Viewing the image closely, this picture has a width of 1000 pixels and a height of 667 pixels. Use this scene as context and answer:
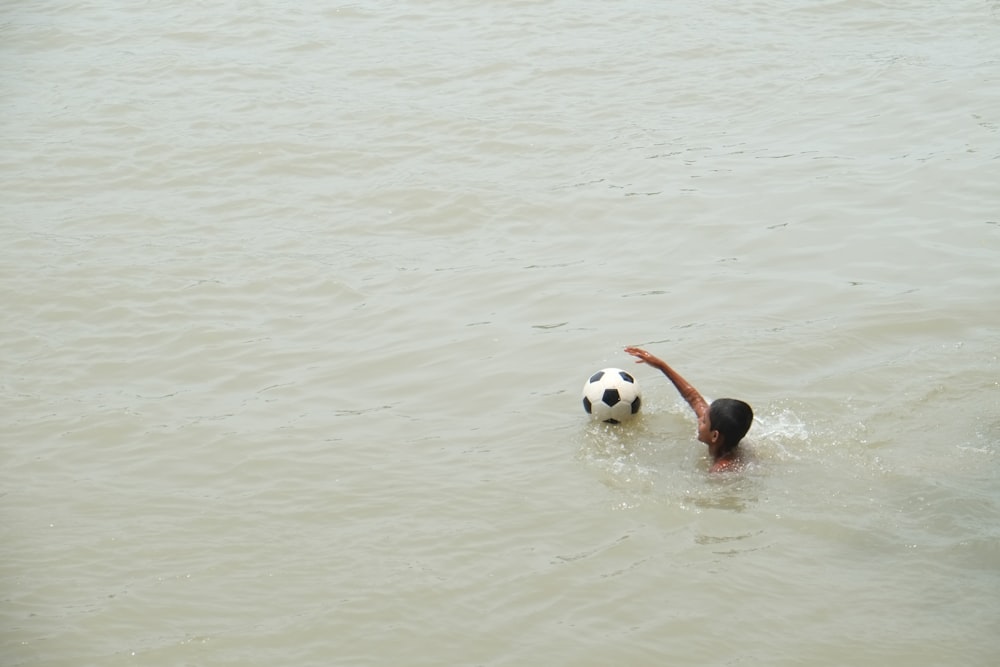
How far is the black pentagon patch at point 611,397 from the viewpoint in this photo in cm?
723

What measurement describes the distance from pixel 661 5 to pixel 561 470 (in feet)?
36.1

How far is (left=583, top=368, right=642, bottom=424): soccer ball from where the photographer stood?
7.23 m

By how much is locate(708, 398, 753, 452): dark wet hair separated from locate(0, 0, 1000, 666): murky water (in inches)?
9.9

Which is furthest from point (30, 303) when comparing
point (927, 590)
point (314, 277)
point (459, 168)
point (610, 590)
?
point (927, 590)

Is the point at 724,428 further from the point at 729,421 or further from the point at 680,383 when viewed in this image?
the point at 680,383

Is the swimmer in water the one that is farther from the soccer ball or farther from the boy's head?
the soccer ball

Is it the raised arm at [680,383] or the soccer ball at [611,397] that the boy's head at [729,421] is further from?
the soccer ball at [611,397]

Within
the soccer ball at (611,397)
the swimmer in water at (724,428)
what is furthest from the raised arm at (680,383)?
the soccer ball at (611,397)

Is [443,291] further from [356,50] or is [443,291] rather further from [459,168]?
[356,50]

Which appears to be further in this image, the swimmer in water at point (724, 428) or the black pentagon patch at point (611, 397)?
the black pentagon patch at point (611, 397)

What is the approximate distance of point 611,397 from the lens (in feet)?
23.7

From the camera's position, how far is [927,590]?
18.4ft

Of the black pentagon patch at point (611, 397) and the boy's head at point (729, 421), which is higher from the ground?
the boy's head at point (729, 421)

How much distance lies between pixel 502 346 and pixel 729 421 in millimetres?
2187
